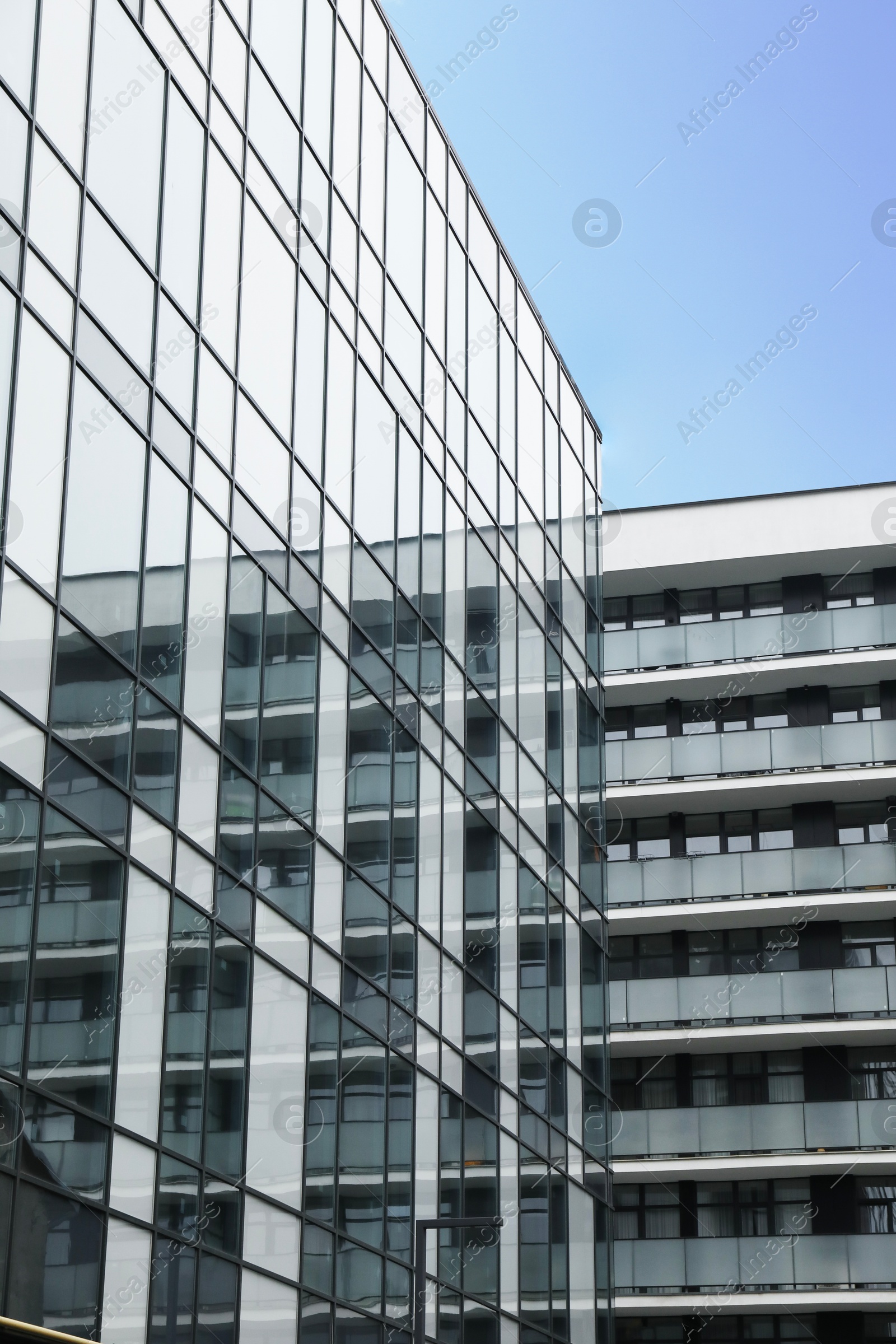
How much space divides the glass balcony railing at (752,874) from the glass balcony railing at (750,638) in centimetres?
528

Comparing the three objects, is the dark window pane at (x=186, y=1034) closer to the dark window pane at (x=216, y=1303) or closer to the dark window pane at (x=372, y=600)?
the dark window pane at (x=216, y=1303)

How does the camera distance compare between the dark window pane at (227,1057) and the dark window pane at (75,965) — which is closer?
the dark window pane at (75,965)

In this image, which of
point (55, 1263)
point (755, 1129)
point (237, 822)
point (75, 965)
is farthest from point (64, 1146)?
point (755, 1129)

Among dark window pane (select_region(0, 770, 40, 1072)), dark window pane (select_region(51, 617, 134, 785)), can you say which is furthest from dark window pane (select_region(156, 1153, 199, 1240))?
dark window pane (select_region(51, 617, 134, 785))

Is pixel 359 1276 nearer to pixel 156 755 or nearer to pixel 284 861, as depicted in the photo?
pixel 284 861

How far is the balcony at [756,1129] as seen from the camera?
40969 mm

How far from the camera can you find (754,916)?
142ft

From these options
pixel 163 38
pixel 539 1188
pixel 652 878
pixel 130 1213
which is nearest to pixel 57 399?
pixel 163 38

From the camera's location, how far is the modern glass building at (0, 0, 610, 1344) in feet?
50.7

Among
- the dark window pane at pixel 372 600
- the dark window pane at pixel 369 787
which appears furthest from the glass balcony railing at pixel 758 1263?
the dark window pane at pixel 372 600

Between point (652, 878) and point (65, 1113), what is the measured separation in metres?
30.8

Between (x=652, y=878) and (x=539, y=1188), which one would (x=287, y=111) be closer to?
(x=539, y=1188)

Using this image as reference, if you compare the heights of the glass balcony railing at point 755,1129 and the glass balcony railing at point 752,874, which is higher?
the glass balcony railing at point 752,874

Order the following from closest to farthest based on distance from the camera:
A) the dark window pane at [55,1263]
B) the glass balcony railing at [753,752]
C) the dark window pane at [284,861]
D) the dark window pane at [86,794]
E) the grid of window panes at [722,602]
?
the dark window pane at [55,1263] < the dark window pane at [86,794] < the dark window pane at [284,861] < the glass balcony railing at [753,752] < the grid of window panes at [722,602]
